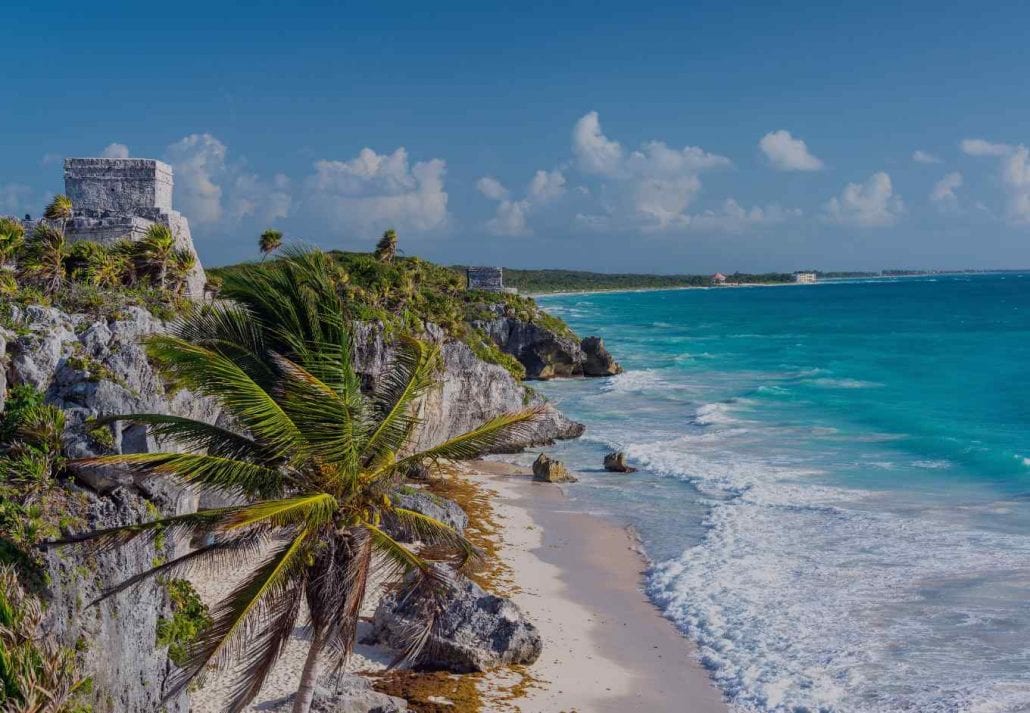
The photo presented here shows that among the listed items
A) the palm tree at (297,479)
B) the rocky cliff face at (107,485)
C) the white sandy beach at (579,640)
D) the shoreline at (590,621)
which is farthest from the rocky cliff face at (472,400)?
the palm tree at (297,479)

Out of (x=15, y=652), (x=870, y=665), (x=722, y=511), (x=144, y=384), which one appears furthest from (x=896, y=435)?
(x=15, y=652)

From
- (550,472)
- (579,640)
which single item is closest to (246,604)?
(579,640)

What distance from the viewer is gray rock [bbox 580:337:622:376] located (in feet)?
180

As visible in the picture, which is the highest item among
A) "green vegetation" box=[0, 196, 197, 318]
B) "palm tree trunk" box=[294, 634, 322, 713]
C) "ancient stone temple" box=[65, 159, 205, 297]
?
"ancient stone temple" box=[65, 159, 205, 297]

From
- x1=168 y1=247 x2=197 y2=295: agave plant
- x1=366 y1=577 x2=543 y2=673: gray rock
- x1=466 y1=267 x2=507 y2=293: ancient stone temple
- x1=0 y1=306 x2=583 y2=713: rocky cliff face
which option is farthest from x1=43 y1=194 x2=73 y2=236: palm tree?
x1=466 y1=267 x2=507 y2=293: ancient stone temple

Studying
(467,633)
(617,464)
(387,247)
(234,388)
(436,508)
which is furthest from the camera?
(387,247)

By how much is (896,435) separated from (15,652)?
33.1 metres

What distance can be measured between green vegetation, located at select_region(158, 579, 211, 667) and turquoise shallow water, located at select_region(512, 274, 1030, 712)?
8.45 m

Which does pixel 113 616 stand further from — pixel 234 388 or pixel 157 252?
pixel 157 252

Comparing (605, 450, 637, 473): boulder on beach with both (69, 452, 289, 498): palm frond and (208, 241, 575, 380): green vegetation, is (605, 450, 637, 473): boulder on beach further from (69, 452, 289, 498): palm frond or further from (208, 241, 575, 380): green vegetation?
(69, 452, 289, 498): palm frond

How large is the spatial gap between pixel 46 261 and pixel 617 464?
58.1 ft

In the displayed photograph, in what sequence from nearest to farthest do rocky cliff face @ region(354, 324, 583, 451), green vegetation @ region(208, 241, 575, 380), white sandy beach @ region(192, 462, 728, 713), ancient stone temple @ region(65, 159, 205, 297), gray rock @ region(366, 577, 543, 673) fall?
1. white sandy beach @ region(192, 462, 728, 713)
2. gray rock @ region(366, 577, 543, 673)
3. ancient stone temple @ region(65, 159, 205, 297)
4. green vegetation @ region(208, 241, 575, 380)
5. rocky cliff face @ region(354, 324, 583, 451)

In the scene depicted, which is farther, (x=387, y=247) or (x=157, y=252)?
(x=387, y=247)

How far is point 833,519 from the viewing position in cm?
2311
